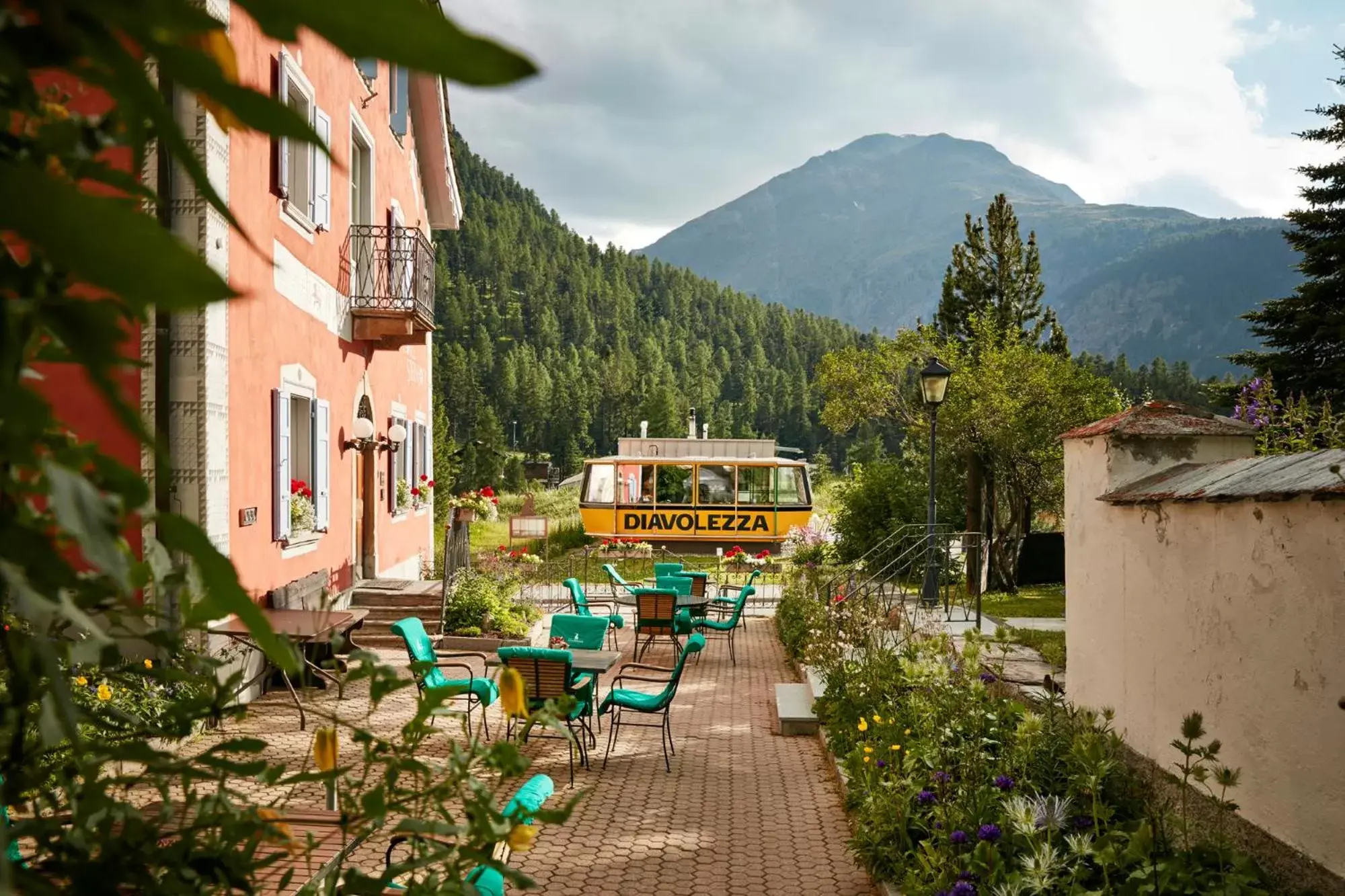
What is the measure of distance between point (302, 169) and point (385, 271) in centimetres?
232

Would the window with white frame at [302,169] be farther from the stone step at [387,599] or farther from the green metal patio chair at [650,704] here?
the green metal patio chair at [650,704]

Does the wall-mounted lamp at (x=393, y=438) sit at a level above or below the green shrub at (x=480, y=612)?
above

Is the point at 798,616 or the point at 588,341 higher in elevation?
the point at 588,341

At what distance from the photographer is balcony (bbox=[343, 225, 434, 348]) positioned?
431 inches

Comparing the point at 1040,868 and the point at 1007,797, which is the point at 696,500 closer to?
the point at 1007,797

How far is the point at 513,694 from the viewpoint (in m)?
1.08

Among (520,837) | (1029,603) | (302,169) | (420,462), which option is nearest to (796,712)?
(1029,603)

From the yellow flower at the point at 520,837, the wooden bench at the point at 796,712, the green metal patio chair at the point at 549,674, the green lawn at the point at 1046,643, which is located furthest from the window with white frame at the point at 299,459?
the yellow flower at the point at 520,837

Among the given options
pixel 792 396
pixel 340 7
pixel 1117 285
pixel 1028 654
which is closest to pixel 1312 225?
pixel 1028 654

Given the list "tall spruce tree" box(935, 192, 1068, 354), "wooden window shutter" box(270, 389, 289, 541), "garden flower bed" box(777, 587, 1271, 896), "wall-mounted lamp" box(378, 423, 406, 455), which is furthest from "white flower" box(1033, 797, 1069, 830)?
"tall spruce tree" box(935, 192, 1068, 354)

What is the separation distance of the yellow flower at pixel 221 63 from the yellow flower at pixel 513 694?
2.18ft

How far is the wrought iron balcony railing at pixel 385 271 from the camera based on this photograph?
36.0ft

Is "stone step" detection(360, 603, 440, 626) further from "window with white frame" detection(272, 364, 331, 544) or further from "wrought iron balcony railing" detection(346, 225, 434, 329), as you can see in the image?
"wrought iron balcony railing" detection(346, 225, 434, 329)

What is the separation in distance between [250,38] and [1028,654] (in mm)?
6952
